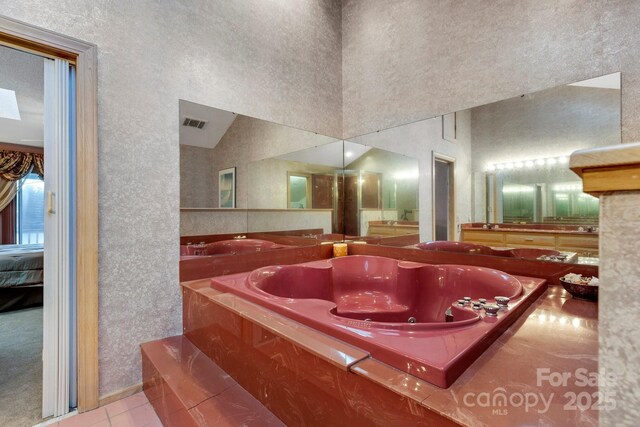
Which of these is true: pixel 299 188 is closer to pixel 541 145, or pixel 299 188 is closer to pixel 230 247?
pixel 230 247

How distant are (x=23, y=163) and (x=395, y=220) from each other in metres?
6.01

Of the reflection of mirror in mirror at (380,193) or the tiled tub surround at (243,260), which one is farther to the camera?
the reflection of mirror in mirror at (380,193)

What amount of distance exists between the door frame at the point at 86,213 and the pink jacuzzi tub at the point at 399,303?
60 centimetres

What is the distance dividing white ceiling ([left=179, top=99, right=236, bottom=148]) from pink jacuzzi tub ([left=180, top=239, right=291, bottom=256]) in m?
0.66

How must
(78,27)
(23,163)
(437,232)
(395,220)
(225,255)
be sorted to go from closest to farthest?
(78,27) → (225,255) → (437,232) → (395,220) → (23,163)

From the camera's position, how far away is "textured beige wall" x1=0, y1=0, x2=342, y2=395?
1.51m

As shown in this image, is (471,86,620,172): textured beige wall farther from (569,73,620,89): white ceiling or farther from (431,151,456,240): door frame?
(431,151,456,240): door frame

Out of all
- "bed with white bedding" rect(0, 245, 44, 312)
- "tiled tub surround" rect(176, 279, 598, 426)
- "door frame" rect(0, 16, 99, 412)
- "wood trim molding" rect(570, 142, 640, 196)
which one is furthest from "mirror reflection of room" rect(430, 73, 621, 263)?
"bed with white bedding" rect(0, 245, 44, 312)

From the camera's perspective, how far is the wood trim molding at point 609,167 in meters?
0.35

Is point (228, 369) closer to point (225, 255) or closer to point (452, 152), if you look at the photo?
point (225, 255)

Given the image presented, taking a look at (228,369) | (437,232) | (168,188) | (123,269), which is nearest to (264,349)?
(228,369)

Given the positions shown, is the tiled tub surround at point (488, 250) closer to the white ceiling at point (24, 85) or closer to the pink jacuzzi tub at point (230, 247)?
the pink jacuzzi tub at point (230, 247)

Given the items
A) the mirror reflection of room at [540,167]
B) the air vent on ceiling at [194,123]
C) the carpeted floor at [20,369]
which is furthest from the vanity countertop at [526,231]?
the carpeted floor at [20,369]

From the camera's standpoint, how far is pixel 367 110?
256 centimetres
